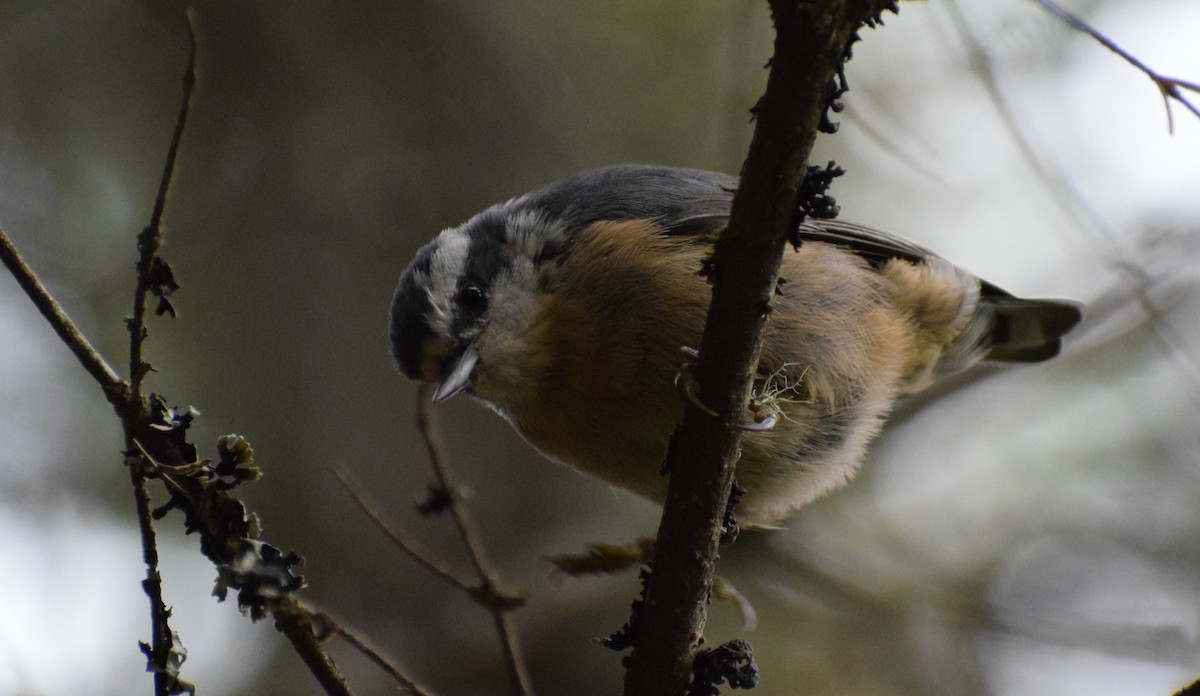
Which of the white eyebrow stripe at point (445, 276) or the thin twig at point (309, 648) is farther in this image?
the white eyebrow stripe at point (445, 276)

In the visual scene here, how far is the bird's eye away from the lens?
324 cm

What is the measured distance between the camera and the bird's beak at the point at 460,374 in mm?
3011

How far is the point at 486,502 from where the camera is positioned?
5516 mm

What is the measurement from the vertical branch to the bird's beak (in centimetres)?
131

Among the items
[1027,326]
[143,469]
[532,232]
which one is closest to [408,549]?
[143,469]

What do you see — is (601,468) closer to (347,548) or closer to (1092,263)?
(347,548)

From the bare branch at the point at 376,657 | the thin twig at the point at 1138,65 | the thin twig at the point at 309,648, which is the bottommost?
the thin twig at the point at 309,648

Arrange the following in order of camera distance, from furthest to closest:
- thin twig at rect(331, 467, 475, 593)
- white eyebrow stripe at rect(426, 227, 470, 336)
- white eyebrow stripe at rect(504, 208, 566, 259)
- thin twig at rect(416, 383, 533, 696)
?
white eyebrow stripe at rect(504, 208, 566, 259) < white eyebrow stripe at rect(426, 227, 470, 336) < thin twig at rect(331, 467, 475, 593) < thin twig at rect(416, 383, 533, 696)

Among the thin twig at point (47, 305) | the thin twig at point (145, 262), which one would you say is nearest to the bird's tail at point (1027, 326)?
the thin twig at point (145, 262)

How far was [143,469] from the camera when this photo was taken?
1.62 m

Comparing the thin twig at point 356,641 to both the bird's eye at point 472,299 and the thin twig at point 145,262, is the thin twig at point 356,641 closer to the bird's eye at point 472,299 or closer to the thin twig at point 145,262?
the thin twig at point 145,262

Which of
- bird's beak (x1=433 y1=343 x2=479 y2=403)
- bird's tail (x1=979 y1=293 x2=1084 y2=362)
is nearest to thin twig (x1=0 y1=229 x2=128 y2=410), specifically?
bird's beak (x1=433 y1=343 x2=479 y2=403)

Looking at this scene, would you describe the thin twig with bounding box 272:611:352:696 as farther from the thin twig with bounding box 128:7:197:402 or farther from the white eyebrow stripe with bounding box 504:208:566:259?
the white eyebrow stripe with bounding box 504:208:566:259

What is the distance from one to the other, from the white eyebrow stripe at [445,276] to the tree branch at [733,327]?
1259 mm
